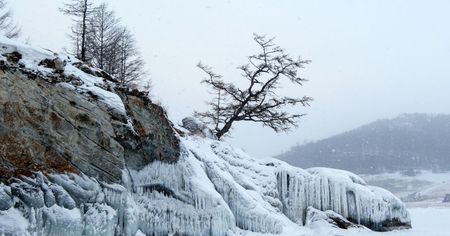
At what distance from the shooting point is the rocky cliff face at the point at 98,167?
27.8ft

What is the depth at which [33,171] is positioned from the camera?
8.56 metres

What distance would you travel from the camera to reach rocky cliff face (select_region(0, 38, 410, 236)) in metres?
8.48

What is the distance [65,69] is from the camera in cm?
1072

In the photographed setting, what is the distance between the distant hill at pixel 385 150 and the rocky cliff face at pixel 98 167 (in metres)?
117

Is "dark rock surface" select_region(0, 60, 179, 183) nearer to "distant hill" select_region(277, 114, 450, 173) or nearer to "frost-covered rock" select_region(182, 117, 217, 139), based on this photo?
"frost-covered rock" select_region(182, 117, 217, 139)

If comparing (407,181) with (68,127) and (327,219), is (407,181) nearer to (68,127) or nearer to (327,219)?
(327,219)

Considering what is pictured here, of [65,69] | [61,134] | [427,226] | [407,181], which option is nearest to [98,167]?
[61,134]

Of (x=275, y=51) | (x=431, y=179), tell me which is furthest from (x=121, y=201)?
(x=431, y=179)

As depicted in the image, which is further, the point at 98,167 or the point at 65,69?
the point at 65,69

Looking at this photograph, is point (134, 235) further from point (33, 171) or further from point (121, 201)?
point (33, 171)

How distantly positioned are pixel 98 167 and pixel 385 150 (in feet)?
478

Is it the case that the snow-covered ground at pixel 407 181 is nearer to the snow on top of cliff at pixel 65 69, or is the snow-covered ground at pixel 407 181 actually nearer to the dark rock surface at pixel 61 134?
the dark rock surface at pixel 61 134

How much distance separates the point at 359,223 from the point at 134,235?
31.2 feet

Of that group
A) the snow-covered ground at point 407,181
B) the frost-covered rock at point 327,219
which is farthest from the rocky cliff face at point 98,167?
the snow-covered ground at point 407,181
